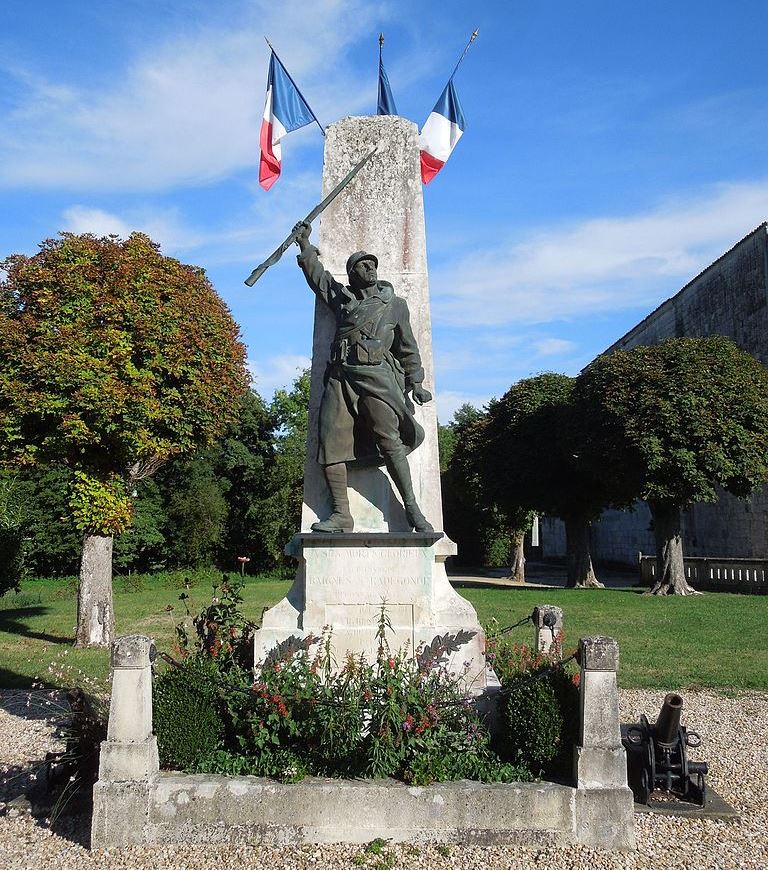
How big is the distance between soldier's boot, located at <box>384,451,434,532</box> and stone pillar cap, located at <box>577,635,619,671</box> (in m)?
1.58

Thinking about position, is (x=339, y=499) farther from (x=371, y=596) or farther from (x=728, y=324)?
(x=728, y=324)

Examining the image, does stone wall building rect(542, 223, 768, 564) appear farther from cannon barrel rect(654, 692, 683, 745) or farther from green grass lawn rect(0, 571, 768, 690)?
cannon barrel rect(654, 692, 683, 745)

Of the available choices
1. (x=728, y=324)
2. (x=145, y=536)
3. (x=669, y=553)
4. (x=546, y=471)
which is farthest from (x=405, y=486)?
(x=728, y=324)

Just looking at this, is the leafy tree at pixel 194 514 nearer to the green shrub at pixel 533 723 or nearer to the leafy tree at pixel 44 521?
the leafy tree at pixel 44 521

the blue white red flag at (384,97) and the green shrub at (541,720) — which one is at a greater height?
the blue white red flag at (384,97)

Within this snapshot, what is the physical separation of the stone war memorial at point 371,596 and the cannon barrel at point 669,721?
2.71ft

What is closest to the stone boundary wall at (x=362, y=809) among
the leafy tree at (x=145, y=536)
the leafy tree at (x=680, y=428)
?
the leafy tree at (x=680, y=428)

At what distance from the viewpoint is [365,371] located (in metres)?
6.11

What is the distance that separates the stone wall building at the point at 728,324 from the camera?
27109mm

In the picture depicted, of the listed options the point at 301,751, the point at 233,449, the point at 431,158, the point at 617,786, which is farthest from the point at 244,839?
the point at 233,449

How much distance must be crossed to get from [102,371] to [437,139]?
7.56m

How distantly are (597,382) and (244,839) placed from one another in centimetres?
2123

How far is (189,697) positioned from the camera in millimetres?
5395

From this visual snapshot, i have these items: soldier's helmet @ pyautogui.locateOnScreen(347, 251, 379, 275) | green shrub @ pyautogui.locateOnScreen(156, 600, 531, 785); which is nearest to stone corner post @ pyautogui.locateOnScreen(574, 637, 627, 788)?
green shrub @ pyautogui.locateOnScreen(156, 600, 531, 785)
